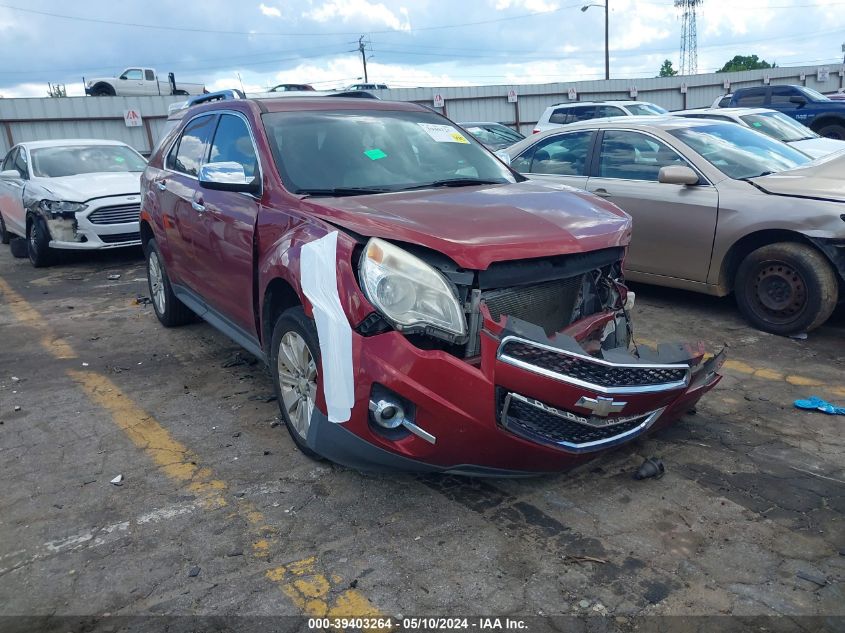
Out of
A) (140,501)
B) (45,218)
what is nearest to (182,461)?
(140,501)

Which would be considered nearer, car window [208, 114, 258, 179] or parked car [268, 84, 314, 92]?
car window [208, 114, 258, 179]

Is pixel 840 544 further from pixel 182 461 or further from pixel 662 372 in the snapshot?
pixel 182 461

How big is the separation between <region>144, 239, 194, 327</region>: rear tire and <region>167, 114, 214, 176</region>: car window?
0.83 meters

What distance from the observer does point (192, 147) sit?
17.7 ft

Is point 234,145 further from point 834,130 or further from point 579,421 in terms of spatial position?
point 834,130

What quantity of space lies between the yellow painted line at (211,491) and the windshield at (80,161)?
5.07 m

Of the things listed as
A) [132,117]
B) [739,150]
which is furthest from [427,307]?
[132,117]

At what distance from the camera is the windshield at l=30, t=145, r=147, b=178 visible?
33.8ft

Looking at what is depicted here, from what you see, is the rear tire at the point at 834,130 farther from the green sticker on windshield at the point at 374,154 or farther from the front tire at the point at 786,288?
the green sticker on windshield at the point at 374,154

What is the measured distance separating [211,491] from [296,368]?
74 centimetres

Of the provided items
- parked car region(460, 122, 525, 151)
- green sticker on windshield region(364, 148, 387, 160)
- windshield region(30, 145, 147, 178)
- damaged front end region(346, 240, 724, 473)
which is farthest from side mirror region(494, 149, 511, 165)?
parked car region(460, 122, 525, 151)

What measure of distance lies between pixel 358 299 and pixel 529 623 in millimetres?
1440

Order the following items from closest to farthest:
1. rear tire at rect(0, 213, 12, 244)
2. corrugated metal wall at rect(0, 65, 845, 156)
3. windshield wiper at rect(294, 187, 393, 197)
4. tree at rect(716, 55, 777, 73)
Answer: windshield wiper at rect(294, 187, 393, 197) < rear tire at rect(0, 213, 12, 244) < corrugated metal wall at rect(0, 65, 845, 156) < tree at rect(716, 55, 777, 73)

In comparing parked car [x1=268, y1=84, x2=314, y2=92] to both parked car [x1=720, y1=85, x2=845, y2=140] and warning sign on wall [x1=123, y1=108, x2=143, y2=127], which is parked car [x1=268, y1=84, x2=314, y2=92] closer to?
warning sign on wall [x1=123, y1=108, x2=143, y2=127]
